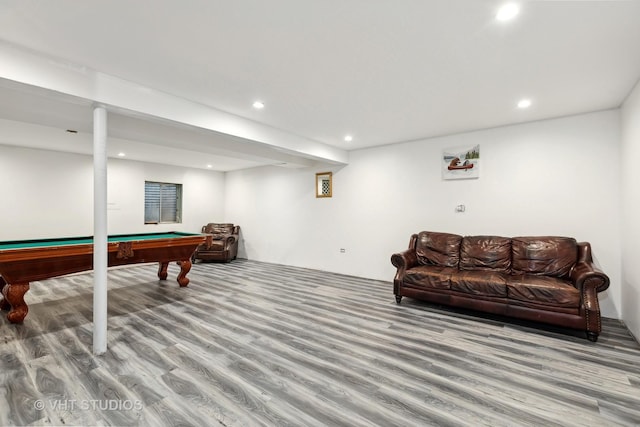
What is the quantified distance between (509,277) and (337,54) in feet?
11.1

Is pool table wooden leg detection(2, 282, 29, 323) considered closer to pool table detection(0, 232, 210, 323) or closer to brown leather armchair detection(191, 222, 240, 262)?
pool table detection(0, 232, 210, 323)

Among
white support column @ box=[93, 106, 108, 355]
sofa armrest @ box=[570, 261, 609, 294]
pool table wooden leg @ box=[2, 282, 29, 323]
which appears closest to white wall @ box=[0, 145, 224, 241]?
pool table wooden leg @ box=[2, 282, 29, 323]

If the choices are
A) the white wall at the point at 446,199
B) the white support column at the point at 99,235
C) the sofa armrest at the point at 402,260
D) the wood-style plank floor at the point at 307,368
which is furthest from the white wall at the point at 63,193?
the sofa armrest at the point at 402,260

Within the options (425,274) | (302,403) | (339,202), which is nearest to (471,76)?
(425,274)

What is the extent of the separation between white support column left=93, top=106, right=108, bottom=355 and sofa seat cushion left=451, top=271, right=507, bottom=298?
3985 millimetres

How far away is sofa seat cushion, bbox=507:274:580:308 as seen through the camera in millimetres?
3109

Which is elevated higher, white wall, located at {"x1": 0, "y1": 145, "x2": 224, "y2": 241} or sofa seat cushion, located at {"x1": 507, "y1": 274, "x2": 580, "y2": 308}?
white wall, located at {"x1": 0, "y1": 145, "x2": 224, "y2": 241}

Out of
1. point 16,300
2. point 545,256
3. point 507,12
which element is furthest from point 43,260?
point 545,256

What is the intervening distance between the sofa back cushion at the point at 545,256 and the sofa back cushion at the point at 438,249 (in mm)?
764

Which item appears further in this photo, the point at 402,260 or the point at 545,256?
the point at 402,260

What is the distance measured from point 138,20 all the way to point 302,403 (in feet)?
9.65

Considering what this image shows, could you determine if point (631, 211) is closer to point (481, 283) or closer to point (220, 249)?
point (481, 283)

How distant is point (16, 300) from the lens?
3.34m

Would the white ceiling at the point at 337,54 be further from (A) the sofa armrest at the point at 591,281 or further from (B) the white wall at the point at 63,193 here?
(B) the white wall at the point at 63,193
